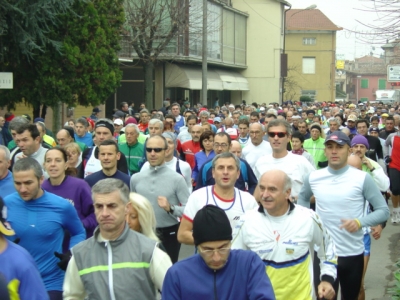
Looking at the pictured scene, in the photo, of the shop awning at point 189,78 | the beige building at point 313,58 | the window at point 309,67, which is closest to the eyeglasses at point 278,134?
the shop awning at point 189,78

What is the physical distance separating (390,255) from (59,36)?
14563 mm

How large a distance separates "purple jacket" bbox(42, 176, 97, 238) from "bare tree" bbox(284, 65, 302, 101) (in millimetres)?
67132

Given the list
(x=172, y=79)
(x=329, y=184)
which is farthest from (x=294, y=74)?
(x=329, y=184)

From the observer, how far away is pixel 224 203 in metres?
6.33

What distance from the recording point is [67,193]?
269 inches

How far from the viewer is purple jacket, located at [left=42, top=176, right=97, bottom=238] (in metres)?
6.80

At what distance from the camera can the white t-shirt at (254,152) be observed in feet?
35.8

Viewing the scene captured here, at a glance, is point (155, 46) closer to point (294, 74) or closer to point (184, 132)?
point (184, 132)

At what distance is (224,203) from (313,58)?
78100 millimetres

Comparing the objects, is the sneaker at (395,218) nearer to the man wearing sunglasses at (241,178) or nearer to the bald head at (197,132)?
the bald head at (197,132)

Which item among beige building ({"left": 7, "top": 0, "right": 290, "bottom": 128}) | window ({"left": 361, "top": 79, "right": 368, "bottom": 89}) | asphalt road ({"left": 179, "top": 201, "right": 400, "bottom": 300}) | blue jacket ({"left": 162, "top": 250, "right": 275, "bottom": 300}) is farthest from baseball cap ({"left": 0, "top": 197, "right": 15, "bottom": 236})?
window ({"left": 361, "top": 79, "right": 368, "bottom": 89})

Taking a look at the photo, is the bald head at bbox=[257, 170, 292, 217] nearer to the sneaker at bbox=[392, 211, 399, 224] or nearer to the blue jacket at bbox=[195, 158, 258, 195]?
the blue jacket at bbox=[195, 158, 258, 195]

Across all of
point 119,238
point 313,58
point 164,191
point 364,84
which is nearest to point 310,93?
point 313,58

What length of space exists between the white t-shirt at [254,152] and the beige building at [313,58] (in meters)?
68.2
